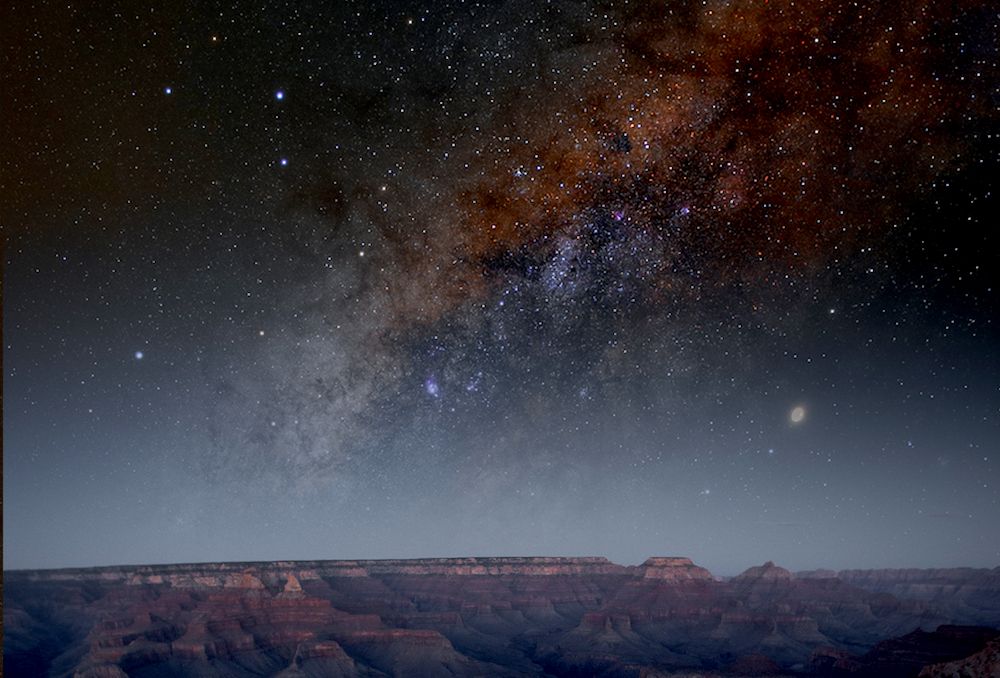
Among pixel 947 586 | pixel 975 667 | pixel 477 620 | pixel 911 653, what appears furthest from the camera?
pixel 947 586

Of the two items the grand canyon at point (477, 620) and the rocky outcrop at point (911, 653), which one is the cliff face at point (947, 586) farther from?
the rocky outcrop at point (911, 653)

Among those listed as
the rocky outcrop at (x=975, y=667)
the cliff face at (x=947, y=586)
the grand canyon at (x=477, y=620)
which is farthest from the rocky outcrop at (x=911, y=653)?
the cliff face at (x=947, y=586)

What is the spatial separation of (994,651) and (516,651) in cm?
8061

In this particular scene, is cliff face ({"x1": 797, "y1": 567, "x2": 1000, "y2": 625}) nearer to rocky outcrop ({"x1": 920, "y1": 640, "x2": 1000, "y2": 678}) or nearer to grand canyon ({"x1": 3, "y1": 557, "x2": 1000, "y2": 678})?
grand canyon ({"x1": 3, "y1": 557, "x2": 1000, "y2": 678})

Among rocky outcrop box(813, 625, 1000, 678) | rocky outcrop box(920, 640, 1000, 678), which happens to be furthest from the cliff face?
rocky outcrop box(920, 640, 1000, 678)

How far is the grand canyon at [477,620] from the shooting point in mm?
79312

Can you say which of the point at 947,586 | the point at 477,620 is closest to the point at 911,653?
the point at 477,620

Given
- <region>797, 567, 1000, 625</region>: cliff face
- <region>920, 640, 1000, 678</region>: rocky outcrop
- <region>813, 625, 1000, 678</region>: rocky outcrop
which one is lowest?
<region>797, 567, 1000, 625</region>: cliff face

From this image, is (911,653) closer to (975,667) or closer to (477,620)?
(975,667)

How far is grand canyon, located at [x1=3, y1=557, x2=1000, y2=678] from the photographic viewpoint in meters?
79.3

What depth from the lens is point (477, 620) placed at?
12638cm

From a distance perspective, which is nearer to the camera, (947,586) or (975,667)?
(975,667)

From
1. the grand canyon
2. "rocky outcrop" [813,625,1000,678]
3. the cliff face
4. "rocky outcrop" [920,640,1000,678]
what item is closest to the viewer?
"rocky outcrop" [920,640,1000,678]

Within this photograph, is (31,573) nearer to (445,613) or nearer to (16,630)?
(16,630)
